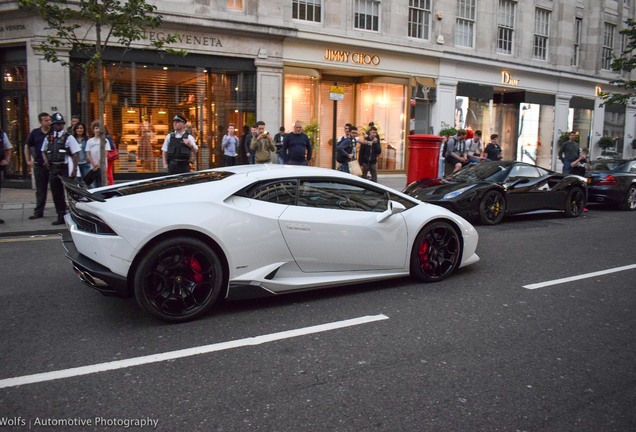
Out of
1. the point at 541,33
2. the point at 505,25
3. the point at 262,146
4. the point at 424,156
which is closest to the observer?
the point at 424,156

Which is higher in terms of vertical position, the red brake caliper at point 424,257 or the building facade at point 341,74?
the building facade at point 341,74

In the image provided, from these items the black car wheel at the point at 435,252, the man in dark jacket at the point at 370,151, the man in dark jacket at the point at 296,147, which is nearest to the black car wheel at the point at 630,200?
the man in dark jacket at the point at 370,151

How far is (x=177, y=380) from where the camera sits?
11.4 ft

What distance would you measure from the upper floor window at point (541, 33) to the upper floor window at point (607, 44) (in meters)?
5.06

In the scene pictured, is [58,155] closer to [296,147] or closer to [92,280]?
[296,147]

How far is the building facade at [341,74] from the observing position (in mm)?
15023

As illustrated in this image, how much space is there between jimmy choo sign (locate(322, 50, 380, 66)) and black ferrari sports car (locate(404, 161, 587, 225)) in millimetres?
8759

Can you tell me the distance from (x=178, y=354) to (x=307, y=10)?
53.3 ft

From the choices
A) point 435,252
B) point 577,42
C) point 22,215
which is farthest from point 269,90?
point 577,42

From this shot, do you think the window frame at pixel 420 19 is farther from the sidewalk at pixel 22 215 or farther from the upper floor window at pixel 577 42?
the sidewalk at pixel 22 215

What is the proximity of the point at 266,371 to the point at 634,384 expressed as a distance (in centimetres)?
250

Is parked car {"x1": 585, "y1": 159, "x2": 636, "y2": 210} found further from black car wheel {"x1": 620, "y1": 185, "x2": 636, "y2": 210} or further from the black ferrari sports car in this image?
the black ferrari sports car

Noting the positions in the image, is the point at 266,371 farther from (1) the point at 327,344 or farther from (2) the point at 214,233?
(2) the point at 214,233

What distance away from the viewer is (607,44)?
2892 centimetres
